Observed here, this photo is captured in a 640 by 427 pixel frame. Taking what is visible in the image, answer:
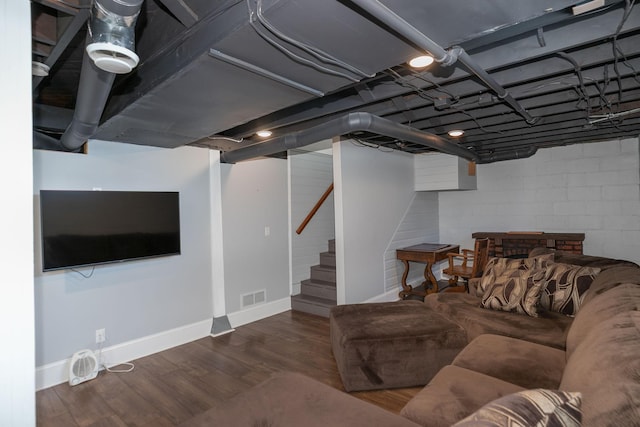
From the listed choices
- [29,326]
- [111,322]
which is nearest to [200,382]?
[111,322]

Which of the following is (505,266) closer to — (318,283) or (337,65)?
(318,283)

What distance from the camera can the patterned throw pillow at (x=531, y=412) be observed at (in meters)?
0.87

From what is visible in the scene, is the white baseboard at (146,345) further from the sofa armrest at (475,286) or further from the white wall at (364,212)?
the sofa armrest at (475,286)

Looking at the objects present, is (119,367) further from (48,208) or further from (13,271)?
(13,271)

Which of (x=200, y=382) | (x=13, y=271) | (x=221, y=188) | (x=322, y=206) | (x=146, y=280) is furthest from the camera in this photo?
(x=322, y=206)

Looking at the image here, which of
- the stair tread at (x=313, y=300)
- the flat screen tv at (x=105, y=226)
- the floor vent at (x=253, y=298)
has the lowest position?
the stair tread at (x=313, y=300)

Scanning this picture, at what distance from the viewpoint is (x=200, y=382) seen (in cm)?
278

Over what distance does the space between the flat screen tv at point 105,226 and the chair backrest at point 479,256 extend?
3.80 meters

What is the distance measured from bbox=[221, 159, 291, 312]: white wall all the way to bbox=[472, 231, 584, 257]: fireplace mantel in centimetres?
351

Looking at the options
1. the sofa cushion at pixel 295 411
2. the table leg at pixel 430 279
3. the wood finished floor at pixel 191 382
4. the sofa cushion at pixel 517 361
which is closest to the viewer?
the sofa cushion at pixel 295 411

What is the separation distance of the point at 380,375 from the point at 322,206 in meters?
3.33

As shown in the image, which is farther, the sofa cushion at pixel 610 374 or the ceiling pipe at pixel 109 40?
the ceiling pipe at pixel 109 40

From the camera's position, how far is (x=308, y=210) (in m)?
5.22

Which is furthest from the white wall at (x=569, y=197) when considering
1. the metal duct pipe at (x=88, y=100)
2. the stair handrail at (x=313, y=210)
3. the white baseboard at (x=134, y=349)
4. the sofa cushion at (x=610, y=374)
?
the metal duct pipe at (x=88, y=100)
